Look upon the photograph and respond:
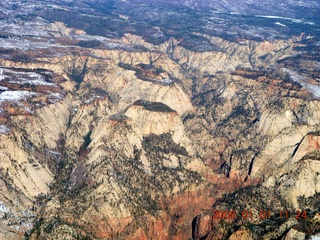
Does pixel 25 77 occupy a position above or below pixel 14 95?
below

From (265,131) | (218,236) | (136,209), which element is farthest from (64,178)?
(265,131)

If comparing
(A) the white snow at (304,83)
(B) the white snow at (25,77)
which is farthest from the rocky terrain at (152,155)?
(A) the white snow at (304,83)

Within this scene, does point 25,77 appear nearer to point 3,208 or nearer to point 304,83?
Result: point 3,208

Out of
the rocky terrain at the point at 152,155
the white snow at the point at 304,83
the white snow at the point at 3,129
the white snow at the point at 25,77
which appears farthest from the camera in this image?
the white snow at the point at 304,83

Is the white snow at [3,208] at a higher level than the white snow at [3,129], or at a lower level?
lower

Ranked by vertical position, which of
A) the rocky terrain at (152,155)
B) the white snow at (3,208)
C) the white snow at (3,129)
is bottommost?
the rocky terrain at (152,155)

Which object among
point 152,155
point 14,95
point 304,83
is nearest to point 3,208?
point 152,155
